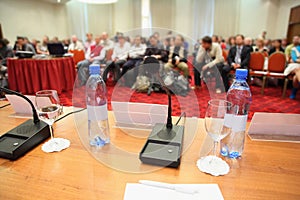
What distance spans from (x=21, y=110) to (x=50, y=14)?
9958 mm

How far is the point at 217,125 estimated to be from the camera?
Answer: 63cm

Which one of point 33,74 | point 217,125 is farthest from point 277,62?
point 33,74

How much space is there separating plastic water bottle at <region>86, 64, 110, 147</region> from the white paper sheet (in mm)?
278

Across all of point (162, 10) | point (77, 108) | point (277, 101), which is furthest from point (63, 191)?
point (162, 10)

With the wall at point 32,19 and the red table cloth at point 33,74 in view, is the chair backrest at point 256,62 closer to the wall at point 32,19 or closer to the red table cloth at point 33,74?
the red table cloth at point 33,74

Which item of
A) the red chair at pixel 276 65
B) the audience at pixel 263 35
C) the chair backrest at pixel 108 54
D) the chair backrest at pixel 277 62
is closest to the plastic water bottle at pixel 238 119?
the chair backrest at pixel 108 54

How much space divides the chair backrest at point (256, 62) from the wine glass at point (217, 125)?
412 cm

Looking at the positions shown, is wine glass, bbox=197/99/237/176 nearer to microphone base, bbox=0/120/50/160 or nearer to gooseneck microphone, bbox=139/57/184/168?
gooseneck microphone, bbox=139/57/184/168

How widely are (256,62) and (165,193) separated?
4.44 meters

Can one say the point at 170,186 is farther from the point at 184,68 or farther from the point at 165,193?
the point at 184,68

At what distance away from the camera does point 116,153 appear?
2.29ft

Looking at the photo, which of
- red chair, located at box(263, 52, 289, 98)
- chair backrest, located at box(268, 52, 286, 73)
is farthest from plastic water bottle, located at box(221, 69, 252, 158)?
chair backrest, located at box(268, 52, 286, 73)

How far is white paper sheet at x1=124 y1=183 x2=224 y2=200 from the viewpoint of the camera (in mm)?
492

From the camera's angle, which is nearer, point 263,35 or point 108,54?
point 108,54
